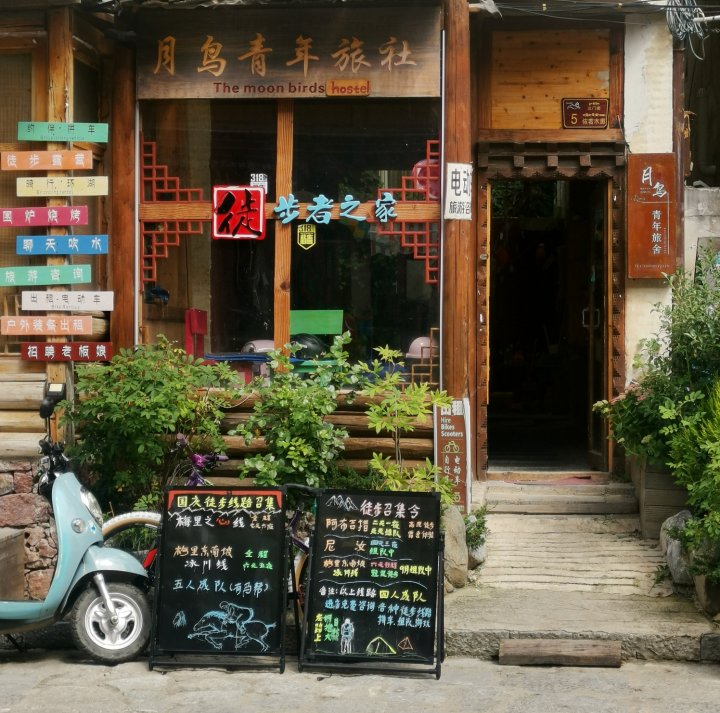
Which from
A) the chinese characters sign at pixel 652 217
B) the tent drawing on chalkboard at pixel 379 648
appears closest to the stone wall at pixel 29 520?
the tent drawing on chalkboard at pixel 379 648

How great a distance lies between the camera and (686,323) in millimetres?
8688

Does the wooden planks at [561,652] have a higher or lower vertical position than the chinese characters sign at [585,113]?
lower

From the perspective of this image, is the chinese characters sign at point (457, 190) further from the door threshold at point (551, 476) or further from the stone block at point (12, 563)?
the stone block at point (12, 563)

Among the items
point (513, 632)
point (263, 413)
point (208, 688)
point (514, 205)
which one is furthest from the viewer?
point (514, 205)

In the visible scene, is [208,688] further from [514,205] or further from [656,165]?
[514,205]

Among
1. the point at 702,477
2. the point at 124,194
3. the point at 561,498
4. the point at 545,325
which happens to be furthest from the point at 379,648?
the point at 545,325

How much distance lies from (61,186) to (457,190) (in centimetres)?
334

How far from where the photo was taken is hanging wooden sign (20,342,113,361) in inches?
350

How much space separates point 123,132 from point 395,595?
5.04m

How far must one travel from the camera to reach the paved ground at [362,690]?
6184mm

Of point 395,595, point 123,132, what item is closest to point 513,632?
point 395,595

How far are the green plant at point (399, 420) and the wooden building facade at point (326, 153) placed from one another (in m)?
0.74

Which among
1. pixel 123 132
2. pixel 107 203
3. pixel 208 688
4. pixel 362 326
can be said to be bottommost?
pixel 208 688

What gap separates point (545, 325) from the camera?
52.3 feet
